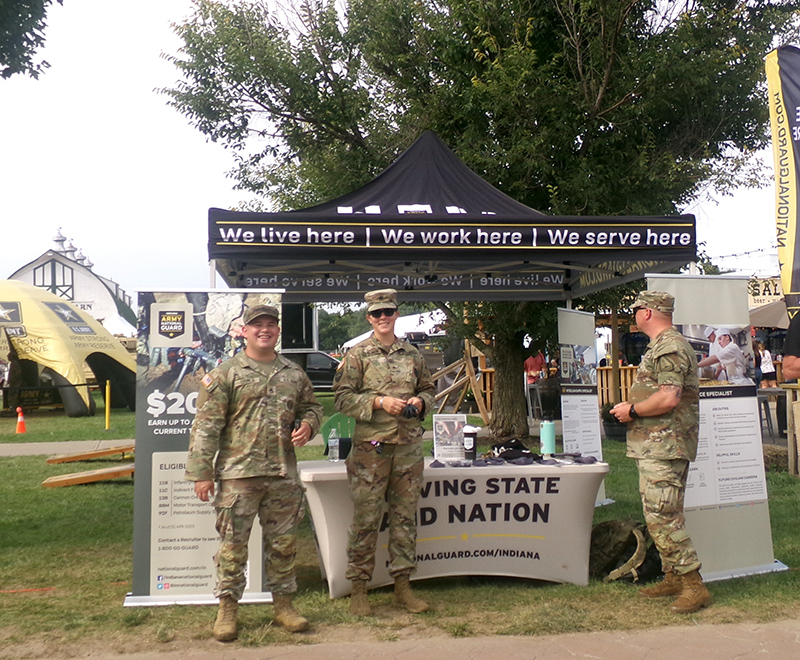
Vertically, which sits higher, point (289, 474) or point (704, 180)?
point (704, 180)

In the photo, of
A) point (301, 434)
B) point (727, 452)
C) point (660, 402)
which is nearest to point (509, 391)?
point (727, 452)

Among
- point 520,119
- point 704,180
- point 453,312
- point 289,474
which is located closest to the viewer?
point 289,474

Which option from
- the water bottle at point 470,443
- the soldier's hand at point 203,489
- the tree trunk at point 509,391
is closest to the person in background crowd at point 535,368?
the tree trunk at point 509,391

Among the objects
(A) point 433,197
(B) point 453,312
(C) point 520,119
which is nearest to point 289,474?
(A) point 433,197

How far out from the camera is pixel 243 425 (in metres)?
4.45

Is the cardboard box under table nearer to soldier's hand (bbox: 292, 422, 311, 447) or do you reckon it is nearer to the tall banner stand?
the tall banner stand

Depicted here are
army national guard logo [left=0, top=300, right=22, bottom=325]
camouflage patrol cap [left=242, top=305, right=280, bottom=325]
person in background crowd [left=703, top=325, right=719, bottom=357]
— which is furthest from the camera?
army national guard logo [left=0, top=300, right=22, bottom=325]

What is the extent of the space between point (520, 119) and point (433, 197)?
393 centimetres

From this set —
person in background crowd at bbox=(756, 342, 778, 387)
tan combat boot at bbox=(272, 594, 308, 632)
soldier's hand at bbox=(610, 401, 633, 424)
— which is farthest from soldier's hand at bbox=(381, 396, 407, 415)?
person in background crowd at bbox=(756, 342, 778, 387)

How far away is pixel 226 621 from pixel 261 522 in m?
0.56

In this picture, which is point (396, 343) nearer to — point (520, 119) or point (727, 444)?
point (727, 444)

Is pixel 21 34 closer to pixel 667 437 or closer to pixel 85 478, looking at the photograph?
pixel 85 478

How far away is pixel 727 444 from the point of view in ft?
18.8

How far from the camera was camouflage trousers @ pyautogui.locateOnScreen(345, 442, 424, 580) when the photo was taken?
15.9 feet
